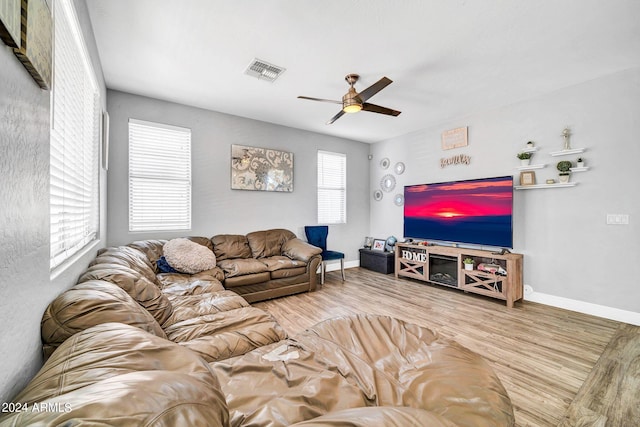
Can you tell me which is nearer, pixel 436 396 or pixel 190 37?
pixel 436 396

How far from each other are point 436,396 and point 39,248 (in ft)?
5.33

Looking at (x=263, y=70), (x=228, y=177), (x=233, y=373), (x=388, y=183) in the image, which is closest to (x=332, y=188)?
(x=388, y=183)

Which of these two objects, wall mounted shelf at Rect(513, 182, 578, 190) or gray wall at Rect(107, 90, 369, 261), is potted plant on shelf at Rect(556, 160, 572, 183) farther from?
gray wall at Rect(107, 90, 369, 261)

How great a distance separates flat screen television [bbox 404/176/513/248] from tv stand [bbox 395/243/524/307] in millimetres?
221

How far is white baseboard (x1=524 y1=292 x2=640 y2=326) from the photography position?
2885 mm

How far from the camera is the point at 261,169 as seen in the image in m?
4.53

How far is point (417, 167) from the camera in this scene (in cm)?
499

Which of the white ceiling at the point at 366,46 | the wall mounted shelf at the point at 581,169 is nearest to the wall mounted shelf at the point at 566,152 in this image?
the wall mounted shelf at the point at 581,169

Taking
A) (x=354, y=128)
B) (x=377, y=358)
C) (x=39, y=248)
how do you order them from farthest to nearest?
(x=354, y=128) < (x=377, y=358) < (x=39, y=248)

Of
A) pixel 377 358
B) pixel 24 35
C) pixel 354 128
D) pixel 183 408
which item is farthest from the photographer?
pixel 354 128

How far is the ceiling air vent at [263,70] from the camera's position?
2.78 meters

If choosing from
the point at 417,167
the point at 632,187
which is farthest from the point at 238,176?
the point at 632,187

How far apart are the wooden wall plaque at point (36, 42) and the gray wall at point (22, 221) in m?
0.03

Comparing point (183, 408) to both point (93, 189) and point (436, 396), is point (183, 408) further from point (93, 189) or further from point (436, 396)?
point (93, 189)
